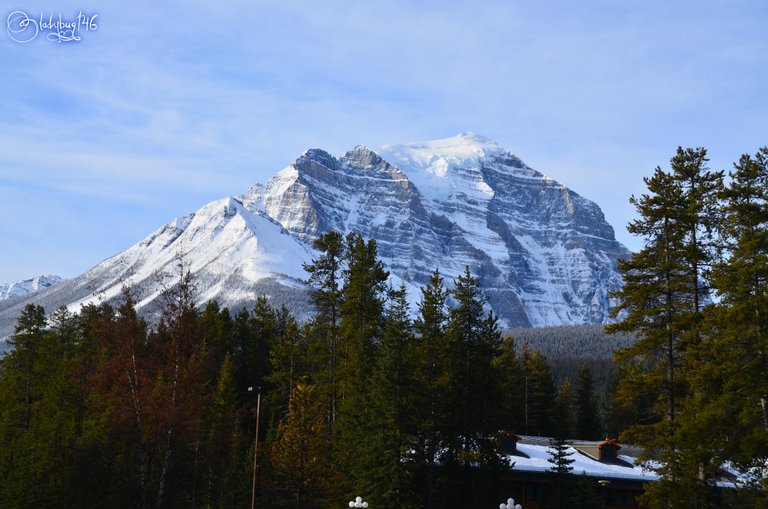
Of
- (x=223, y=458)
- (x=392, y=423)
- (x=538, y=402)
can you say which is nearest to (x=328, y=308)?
(x=223, y=458)

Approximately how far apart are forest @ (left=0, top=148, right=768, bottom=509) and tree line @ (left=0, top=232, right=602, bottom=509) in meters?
0.12

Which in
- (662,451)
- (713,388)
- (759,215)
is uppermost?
(759,215)

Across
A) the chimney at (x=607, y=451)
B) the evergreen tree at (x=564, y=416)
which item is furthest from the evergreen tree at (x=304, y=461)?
the evergreen tree at (x=564, y=416)

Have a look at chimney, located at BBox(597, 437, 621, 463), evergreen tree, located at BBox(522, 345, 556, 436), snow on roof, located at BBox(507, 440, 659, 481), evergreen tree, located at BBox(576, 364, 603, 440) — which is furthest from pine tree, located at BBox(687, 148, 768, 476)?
evergreen tree, located at BBox(576, 364, 603, 440)

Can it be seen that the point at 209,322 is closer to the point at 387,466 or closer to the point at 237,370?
the point at 237,370

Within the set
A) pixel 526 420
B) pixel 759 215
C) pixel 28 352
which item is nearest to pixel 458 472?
pixel 759 215

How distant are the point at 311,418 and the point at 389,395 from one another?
7.29 m

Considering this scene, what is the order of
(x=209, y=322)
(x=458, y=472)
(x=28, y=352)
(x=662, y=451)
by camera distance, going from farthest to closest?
(x=209, y=322) < (x=28, y=352) < (x=458, y=472) < (x=662, y=451)

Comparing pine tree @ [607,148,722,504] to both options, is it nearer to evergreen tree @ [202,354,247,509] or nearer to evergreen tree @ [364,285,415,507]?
evergreen tree @ [364,285,415,507]

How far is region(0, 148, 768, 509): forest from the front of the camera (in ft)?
107

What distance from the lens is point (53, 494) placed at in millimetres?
45000

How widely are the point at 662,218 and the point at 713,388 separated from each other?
7100 millimetres

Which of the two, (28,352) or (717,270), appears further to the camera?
(28,352)

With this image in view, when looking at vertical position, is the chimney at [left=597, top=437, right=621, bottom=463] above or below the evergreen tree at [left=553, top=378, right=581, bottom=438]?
below
